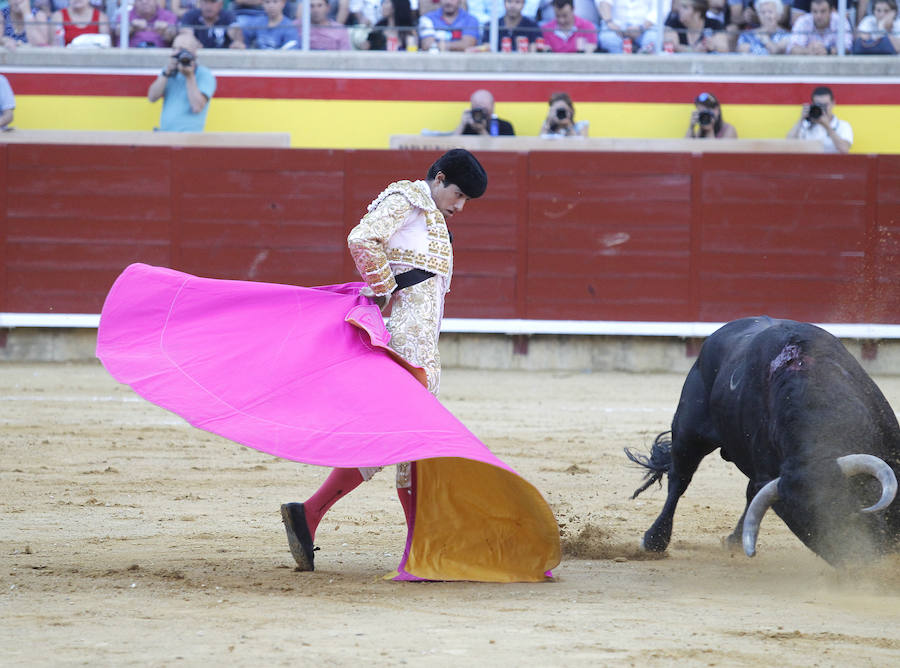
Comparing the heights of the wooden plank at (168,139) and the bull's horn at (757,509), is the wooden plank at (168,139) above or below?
above

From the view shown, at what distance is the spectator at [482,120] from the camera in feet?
28.2

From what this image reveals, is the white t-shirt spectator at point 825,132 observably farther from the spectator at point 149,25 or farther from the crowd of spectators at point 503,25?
the spectator at point 149,25

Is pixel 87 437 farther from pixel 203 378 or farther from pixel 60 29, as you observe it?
pixel 60 29

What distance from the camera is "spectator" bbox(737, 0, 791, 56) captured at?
921 centimetres

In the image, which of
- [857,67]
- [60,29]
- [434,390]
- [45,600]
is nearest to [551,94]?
[857,67]

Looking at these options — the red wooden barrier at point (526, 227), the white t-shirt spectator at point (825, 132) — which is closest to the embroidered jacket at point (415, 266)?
the red wooden barrier at point (526, 227)

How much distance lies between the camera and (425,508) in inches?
129

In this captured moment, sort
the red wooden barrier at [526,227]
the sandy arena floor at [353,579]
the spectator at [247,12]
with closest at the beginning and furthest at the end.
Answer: the sandy arena floor at [353,579] → the red wooden barrier at [526,227] → the spectator at [247,12]

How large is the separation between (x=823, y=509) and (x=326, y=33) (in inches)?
286

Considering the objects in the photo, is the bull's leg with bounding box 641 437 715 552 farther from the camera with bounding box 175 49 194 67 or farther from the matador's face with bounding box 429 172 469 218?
the camera with bounding box 175 49 194 67

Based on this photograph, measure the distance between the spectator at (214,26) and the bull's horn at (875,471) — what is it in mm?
7407

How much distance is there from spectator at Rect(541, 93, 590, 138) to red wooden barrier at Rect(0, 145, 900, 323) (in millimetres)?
324

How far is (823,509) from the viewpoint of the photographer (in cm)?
294

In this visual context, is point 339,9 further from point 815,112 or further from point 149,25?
point 815,112
